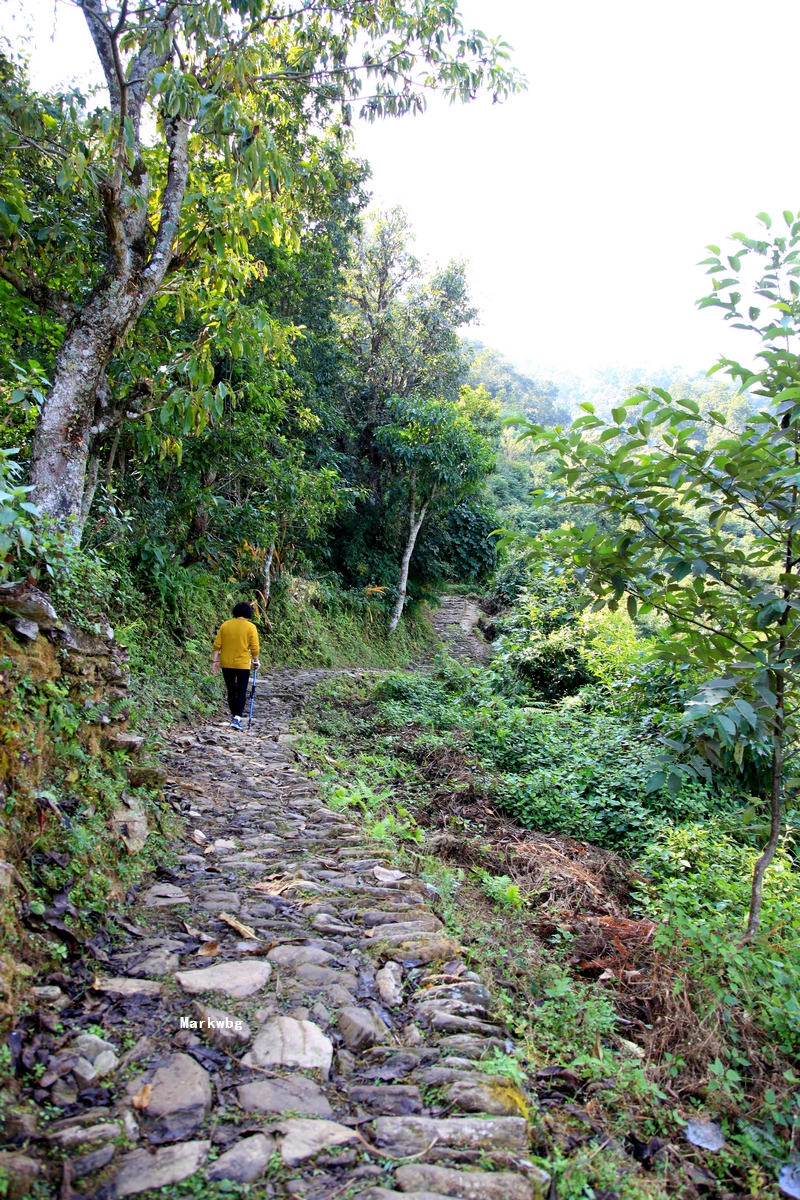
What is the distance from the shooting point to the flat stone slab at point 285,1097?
2.10 meters

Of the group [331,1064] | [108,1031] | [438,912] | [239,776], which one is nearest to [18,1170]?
[108,1031]

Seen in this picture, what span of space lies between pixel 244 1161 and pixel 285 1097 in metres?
0.31

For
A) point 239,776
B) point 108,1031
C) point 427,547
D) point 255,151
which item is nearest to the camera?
point 108,1031

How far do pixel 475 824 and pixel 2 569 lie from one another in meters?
4.35

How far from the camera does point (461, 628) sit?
22.8 metres

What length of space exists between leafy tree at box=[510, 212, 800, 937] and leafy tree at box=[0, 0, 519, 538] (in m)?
3.26

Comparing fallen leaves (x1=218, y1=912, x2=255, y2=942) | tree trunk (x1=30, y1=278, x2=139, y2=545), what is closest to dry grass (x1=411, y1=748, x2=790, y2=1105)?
fallen leaves (x1=218, y1=912, x2=255, y2=942)

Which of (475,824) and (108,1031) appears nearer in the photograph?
(108,1031)

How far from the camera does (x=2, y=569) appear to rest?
305cm

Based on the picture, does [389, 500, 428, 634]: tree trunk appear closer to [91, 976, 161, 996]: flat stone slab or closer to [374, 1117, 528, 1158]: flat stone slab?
[91, 976, 161, 996]: flat stone slab

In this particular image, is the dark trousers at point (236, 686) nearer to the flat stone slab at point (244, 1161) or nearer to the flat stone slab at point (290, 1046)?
the flat stone slab at point (290, 1046)

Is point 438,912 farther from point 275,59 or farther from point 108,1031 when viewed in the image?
point 275,59

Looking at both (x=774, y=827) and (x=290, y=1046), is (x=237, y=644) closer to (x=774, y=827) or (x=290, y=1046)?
(x=290, y=1046)

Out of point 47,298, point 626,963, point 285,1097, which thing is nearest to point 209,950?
point 285,1097
